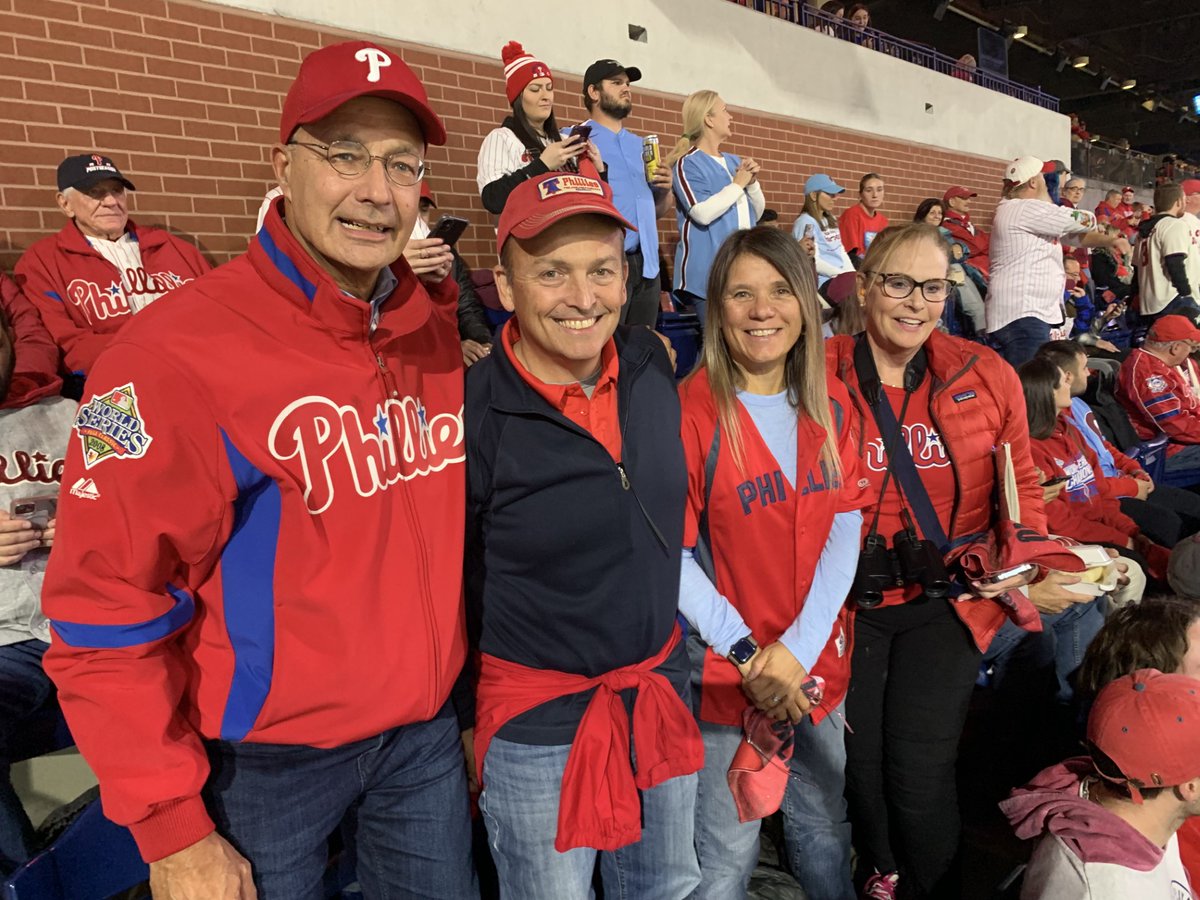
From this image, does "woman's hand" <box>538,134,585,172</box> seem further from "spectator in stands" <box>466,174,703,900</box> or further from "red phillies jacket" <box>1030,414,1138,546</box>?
"red phillies jacket" <box>1030,414,1138,546</box>

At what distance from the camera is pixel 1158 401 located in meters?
5.40

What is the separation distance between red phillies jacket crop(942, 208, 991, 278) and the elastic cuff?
32.1 ft

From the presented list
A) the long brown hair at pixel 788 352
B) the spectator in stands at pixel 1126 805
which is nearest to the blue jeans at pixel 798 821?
the spectator in stands at pixel 1126 805

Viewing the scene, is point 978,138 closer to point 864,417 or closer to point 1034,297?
point 1034,297

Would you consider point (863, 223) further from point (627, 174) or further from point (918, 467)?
point (918, 467)

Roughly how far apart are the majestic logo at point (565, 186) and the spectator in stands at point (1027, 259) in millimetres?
4682

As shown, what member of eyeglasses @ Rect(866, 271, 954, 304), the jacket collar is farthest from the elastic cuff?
eyeglasses @ Rect(866, 271, 954, 304)

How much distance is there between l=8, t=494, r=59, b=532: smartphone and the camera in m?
2.41

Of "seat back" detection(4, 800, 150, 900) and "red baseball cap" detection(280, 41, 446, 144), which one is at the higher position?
"red baseball cap" detection(280, 41, 446, 144)

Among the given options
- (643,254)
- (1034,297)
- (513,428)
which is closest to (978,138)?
(1034,297)

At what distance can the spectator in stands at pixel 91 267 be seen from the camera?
3721 mm

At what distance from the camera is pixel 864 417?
2.43 m

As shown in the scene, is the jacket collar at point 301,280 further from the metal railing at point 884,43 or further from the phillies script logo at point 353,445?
the metal railing at point 884,43

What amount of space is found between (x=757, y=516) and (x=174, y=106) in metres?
4.86
